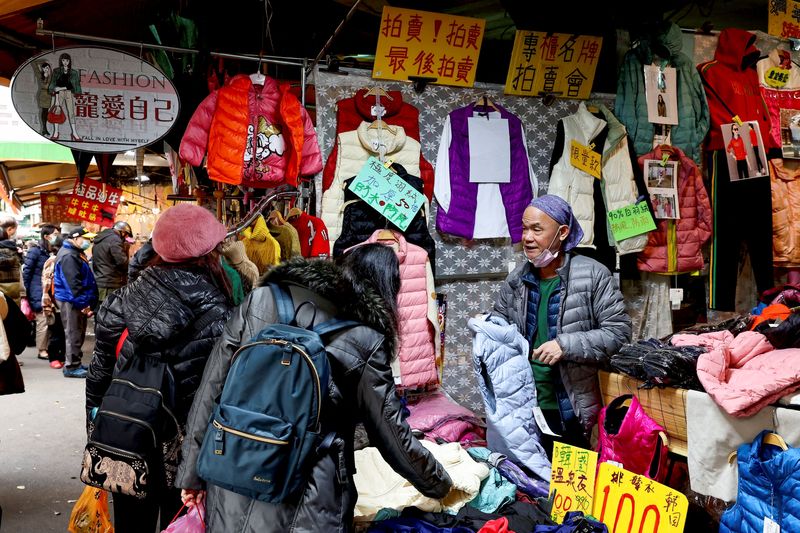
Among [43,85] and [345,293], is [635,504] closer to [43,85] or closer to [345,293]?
[345,293]

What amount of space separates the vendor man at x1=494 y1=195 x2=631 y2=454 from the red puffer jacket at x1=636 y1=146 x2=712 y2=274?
5.73 feet

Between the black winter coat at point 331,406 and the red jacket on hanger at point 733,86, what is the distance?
3.89 metres

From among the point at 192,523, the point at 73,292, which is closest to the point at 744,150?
the point at 192,523

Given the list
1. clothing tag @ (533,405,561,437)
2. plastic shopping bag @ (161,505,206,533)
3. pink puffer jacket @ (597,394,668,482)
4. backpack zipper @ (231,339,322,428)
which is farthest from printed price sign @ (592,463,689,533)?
plastic shopping bag @ (161,505,206,533)

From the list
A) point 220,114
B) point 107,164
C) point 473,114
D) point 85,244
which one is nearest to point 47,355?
point 85,244

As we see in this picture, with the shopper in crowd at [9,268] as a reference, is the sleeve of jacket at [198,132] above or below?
above

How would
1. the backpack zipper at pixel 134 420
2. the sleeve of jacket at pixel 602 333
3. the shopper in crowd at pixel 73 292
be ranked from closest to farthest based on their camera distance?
the backpack zipper at pixel 134 420 < the sleeve of jacket at pixel 602 333 < the shopper in crowd at pixel 73 292

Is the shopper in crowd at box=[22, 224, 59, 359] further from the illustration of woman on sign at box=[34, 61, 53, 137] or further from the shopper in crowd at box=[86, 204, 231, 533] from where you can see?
the shopper in crowd at box=[86, 204, 231, 533]

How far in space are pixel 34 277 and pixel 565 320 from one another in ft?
30.0

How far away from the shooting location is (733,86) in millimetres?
4871

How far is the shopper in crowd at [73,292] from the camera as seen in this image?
887 cm

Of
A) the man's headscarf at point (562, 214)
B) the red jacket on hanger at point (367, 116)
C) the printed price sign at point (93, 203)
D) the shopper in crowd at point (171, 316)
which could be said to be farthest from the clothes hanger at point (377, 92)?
the printed price sign at point (93, 203)

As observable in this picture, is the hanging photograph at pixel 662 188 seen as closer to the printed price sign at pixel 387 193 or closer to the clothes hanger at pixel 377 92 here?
the printed price sign at pixel 387 193

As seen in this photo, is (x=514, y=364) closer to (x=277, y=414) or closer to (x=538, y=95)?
(x=277, y=414)
